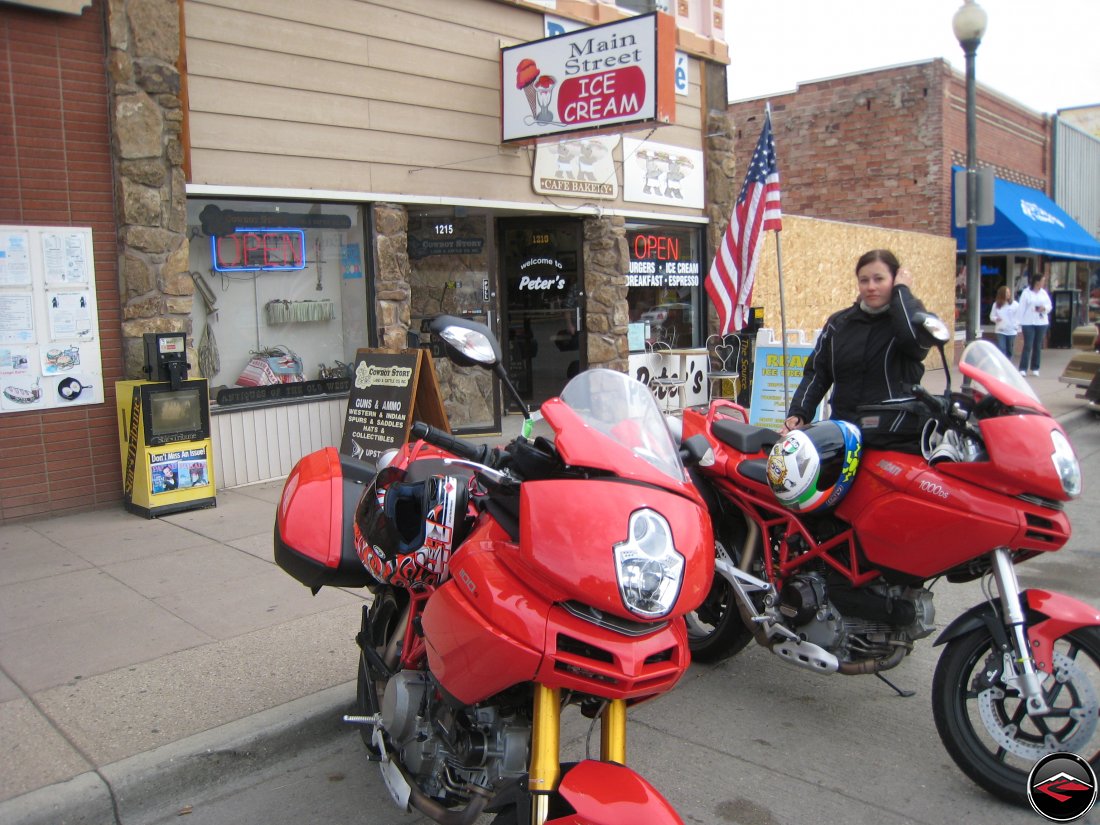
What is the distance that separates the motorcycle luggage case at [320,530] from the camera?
3.27m

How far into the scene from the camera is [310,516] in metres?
3.34

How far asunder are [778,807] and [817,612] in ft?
2.76

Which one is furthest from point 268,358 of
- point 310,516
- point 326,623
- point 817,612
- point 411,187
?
point 817,612

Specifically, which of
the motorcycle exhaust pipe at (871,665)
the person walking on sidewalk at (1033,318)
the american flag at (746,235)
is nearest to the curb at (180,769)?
the motorcycle exhaust pipe at (871,665)

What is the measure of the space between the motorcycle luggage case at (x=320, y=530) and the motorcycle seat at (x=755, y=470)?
5.67ft

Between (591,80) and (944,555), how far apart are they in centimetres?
675

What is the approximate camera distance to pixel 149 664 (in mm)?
4363

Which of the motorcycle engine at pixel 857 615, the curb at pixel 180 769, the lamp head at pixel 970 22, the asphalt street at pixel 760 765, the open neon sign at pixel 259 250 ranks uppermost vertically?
the lamp head at pixel 970 22

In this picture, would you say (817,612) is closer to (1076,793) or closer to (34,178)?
(1076,793)

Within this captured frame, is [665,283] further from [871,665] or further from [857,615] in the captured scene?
[871,665]

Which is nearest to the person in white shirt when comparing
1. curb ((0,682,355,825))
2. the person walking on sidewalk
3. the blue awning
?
the person walking on sidewalk

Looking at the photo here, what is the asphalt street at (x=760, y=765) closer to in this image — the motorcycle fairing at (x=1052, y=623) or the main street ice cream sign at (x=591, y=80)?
the motorcycle fairing at (x=1052, y=623)

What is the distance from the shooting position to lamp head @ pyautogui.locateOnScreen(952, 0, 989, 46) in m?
11.3

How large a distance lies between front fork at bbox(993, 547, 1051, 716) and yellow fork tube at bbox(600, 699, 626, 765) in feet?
5.41
